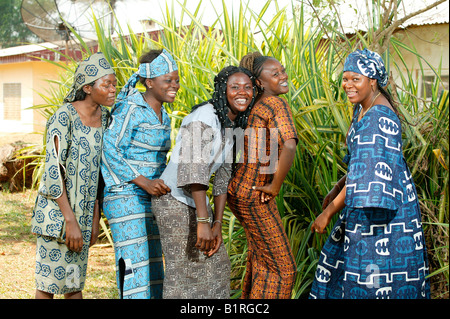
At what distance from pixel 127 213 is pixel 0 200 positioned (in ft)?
17.6

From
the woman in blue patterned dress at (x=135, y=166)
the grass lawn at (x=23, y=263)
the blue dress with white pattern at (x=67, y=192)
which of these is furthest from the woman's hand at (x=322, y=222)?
the grass lawn at (x=23, y=263)

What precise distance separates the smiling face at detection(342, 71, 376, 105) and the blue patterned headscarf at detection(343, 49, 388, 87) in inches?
0.8

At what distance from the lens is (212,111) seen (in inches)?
101

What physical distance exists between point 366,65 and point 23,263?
3.98m

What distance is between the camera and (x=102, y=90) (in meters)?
2.84

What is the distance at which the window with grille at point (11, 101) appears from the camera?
315 inches

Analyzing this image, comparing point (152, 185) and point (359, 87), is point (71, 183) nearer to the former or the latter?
point (152, 185)

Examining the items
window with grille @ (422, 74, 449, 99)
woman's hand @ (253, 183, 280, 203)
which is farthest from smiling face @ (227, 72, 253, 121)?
window with grille @ (422, 74, 449, 99)

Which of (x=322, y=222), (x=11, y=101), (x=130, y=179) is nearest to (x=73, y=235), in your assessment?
(x=130, y=179)

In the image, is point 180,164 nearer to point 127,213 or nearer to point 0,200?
point 127,213

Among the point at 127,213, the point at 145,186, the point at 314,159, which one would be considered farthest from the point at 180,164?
the point at 314,159

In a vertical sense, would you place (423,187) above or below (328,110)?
below

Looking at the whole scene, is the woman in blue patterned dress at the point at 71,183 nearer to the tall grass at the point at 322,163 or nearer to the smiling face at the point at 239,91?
the smiling face at the point at 239,91

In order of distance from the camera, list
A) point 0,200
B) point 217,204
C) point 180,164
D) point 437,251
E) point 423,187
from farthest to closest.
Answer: point 0,200
point 423,187
point 437,251
point 217,204
point 180,164
